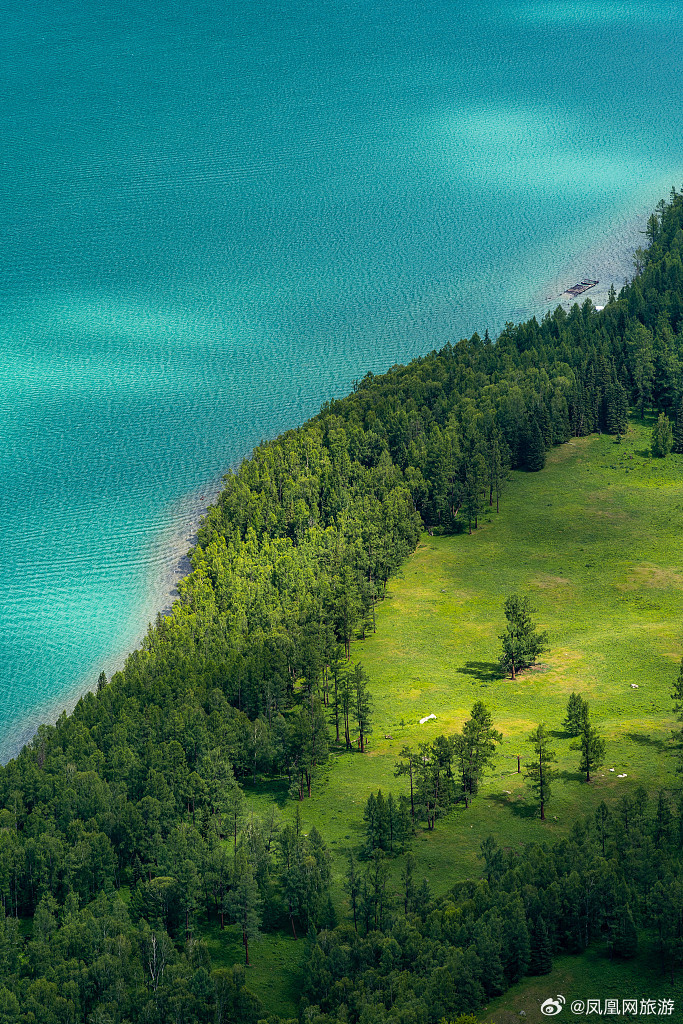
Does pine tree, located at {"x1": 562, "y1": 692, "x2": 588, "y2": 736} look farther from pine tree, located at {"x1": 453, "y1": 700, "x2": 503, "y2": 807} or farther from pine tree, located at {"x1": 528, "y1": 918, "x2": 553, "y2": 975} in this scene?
pine tree, located at {"x1": 528, "y1": 918, "x2": 553, "y2": 975}

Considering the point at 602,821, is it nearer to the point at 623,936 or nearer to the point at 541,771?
the point at 541,771

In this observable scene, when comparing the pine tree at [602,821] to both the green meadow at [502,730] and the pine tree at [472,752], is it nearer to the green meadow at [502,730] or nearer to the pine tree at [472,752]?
the green meadow at [502,730]

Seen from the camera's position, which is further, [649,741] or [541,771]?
[649,741]

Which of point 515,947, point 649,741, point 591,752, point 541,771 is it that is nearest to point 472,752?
point 541,771

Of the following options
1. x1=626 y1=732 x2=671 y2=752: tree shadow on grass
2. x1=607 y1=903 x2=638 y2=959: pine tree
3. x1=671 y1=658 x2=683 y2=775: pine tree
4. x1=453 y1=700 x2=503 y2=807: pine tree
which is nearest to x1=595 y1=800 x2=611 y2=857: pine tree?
x1=607 y1=903 x2=638 y2=959: pine tree

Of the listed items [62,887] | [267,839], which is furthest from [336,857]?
[62,887]

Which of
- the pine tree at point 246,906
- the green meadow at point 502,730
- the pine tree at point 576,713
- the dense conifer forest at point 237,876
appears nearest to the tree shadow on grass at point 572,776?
the green meadow at point 502,730

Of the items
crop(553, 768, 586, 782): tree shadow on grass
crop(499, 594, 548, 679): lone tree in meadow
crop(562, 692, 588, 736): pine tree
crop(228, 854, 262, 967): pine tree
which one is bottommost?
crop(228, 854, 262, 967): pine tree

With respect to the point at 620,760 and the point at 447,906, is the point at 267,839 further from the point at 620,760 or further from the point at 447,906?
the point at 620,760
